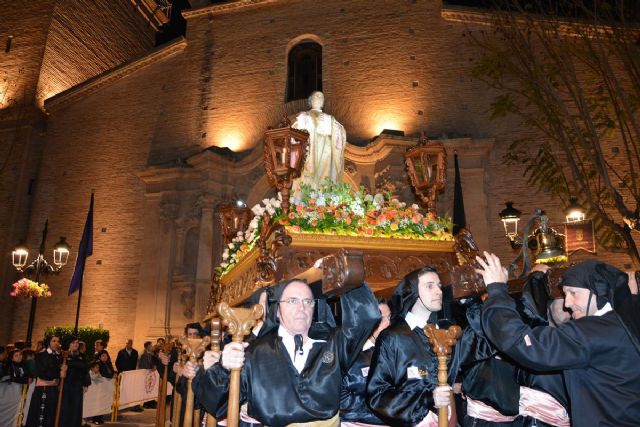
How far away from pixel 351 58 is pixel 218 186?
5.80 meters

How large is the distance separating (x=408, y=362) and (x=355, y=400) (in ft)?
1.94

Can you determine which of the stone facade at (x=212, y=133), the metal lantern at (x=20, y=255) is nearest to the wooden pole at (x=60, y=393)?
the stone facade at (x=212, y=133)

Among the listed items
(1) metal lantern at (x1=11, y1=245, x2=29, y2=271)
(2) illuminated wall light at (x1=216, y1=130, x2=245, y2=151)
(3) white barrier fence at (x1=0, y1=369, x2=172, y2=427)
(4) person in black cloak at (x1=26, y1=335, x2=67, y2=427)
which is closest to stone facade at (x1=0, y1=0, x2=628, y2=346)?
(2) illuminated wall light at (x1=216, y1=130, x2=245, y2=151)

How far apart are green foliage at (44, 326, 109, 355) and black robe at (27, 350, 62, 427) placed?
5.08 meters

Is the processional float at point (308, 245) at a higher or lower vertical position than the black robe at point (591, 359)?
higher

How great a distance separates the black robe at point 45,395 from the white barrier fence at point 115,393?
487 millimetres

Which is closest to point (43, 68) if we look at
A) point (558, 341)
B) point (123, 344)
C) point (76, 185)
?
point (76, 185)

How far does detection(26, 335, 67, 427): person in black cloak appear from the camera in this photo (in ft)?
33.0

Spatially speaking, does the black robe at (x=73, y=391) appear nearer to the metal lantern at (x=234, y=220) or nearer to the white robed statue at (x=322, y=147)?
the metal lantern at (x=234, y=220)

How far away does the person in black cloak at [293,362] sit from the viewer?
3473mm

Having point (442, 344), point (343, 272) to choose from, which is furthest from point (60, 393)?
point (442, 344)

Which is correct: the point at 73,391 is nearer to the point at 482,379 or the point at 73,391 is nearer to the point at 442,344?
the point at 482,379

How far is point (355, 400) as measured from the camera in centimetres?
436

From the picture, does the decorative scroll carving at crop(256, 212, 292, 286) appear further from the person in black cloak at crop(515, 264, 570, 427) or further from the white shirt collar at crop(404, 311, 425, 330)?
the person in black cloak at crop(515, 264, 570, 427)
